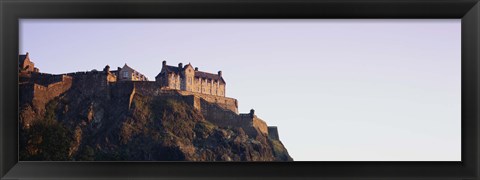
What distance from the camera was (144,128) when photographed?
20.2 meters

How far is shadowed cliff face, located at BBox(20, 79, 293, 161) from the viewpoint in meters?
17.2

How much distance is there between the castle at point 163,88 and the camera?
53.6 ft

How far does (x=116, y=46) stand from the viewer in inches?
639

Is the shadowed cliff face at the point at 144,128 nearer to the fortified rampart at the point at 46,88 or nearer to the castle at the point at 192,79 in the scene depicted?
the fortified rampart at the point at 46,88

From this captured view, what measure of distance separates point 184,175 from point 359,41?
14.6 meters

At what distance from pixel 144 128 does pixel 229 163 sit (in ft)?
63.6

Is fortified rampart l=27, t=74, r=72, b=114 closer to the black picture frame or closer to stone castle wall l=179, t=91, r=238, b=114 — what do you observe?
stone castle wall l=179, t=91, r=238, b=114

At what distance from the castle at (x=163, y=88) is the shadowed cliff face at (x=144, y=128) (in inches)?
6.3

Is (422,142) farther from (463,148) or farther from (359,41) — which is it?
(463,148)

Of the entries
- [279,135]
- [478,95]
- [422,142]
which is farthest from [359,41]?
[478,95]

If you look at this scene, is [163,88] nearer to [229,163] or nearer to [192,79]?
[192,79]

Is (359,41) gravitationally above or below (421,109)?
above

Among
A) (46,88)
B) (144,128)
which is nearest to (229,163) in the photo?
(46,88)

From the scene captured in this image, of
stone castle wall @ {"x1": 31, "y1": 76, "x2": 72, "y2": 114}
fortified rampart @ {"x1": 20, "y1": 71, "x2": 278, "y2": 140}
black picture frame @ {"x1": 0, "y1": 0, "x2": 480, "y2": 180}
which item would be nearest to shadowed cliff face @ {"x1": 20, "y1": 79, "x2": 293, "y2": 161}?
fortified rampart @ {"x1": 20, "y1": 71, "x2": 278, "y2": 140}
